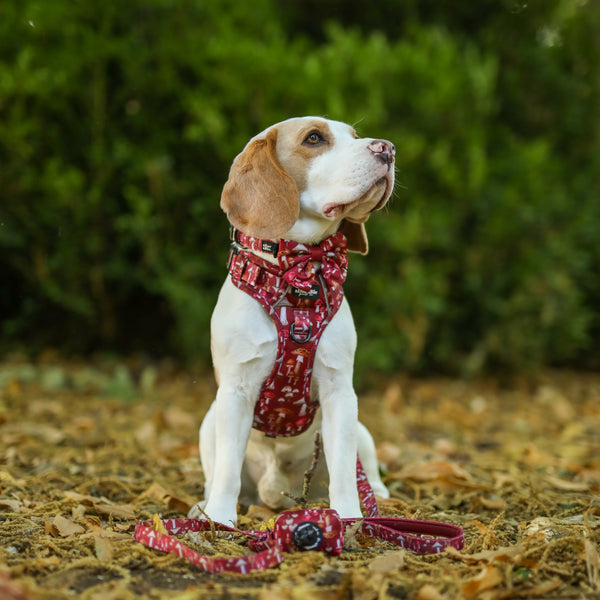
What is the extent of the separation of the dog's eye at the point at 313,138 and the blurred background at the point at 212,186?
288cm

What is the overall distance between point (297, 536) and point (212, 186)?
407 centimetres

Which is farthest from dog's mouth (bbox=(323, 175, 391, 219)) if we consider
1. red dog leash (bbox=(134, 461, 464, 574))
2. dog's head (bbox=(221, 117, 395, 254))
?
red dog leash (bbox=(134, 461, 464, 574))

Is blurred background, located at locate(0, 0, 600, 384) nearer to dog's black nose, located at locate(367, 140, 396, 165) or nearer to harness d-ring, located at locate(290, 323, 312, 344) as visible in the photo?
dog's black nose, located at locate(367, 140, 396, 165)

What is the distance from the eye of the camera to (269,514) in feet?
9.52

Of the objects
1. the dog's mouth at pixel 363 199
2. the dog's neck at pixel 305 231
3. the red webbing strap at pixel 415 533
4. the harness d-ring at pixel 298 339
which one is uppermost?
the dog's mouth at pixel 363 199

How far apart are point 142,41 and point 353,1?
2801mm

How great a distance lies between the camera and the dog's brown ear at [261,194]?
2.52 metres

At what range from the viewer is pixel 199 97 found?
578 cm

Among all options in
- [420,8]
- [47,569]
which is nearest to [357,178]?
[47,569]

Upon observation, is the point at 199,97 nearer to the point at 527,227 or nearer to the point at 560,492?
the point at 527,227

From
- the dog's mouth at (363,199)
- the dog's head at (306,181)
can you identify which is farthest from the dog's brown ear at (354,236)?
the dog's mouth at (363,199)

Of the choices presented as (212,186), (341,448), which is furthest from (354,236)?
(212,186)

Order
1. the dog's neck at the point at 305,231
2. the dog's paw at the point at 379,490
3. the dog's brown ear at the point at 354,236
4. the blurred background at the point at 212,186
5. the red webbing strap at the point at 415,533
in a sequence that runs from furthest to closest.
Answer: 1. the blurred background at the point at 212,186
2. the dog's paw at the point at 379,490
3. the dog's brown ear at the point at 354,236
4. the dog's neck at the point at 305,231
5. the red webbing strap at the point at 415,533

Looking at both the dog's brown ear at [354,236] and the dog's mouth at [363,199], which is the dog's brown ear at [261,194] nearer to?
the dog's mouth at [363,199]
